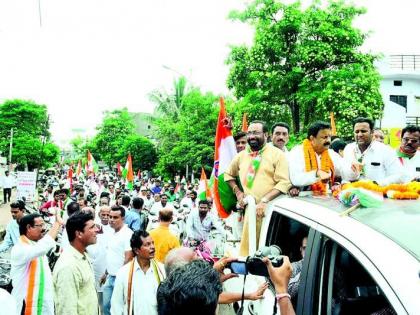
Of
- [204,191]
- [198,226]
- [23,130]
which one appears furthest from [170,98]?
[198,226]

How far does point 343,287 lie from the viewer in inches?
95.2

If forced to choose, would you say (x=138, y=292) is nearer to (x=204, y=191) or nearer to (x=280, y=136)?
(x=280, y=136)

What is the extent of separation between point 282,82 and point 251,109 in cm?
160

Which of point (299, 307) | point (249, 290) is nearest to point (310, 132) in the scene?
point (249, 290)

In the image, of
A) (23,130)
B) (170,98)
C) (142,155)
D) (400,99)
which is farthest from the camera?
(23,130)

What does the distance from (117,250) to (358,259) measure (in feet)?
14.7

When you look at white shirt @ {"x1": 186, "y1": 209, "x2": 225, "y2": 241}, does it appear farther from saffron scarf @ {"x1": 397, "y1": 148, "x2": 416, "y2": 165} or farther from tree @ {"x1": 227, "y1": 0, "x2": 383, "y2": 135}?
tree @ {"x1": 227, "y1": 0, "x2": 383, "y2": 135}

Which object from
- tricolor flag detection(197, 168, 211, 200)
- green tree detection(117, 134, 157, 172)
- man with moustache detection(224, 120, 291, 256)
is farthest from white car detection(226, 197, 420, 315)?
green tree detection(117, 134, 157, 172)

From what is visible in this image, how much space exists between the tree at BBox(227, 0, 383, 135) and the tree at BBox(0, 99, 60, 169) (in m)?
30.9

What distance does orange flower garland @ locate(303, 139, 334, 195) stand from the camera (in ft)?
11.8

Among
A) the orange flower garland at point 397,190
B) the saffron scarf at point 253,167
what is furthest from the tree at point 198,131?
the orange flower garland at point 397,190

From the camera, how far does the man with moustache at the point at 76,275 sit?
3.81 m

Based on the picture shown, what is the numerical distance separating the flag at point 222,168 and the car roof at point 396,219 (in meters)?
2.63

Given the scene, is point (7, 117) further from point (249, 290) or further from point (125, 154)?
point (249, 290)
